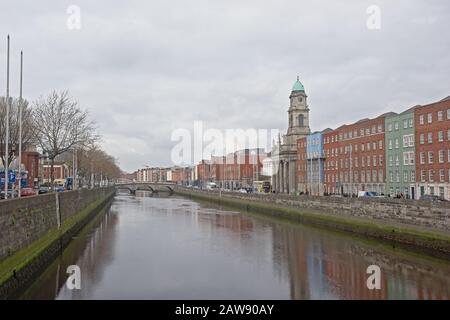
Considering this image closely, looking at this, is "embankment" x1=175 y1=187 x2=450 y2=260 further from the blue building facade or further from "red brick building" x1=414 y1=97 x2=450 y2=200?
the blue building facade

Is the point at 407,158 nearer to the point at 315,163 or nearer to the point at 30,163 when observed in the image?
the point at 315,163

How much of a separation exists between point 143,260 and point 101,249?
17.4 ft

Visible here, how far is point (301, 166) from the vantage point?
8550cm

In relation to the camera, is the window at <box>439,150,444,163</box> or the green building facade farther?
the green building facade

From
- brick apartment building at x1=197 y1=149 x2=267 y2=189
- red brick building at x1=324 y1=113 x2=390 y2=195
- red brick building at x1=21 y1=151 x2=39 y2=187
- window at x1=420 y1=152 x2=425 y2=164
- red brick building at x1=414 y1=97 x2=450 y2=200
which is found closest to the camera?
red brick building at x1=414 y1=97 x2=450 y2=200

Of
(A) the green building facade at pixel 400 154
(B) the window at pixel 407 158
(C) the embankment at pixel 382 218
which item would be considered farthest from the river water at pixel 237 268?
(B) the window at pixel 407 158

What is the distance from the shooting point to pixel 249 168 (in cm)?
→ 12144

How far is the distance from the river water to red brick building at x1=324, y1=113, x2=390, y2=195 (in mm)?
29873

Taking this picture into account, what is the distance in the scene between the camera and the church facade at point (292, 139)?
84356 mm

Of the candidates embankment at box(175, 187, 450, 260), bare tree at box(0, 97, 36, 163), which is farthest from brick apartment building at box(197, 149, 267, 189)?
bare tree at box(0, 97, 36, 163)

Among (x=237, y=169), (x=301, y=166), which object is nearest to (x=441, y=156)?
(x=301, y=166)

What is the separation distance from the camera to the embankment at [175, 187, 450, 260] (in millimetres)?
24828
